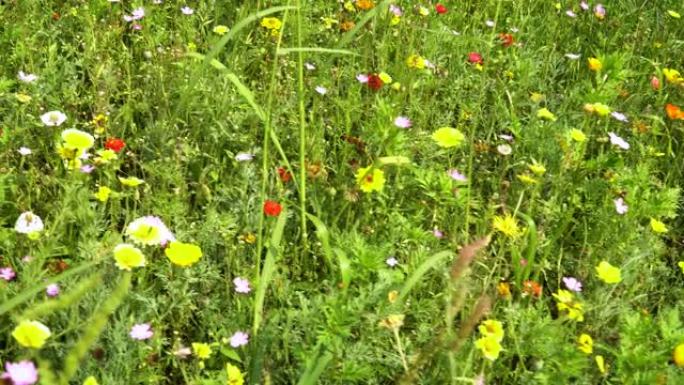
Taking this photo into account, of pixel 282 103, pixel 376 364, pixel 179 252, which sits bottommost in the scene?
pixel 376 364

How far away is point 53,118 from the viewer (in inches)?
86.6

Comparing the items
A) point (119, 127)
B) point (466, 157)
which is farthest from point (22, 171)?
point (466, 157)

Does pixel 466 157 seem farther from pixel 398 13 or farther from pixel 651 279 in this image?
pixel 398 13

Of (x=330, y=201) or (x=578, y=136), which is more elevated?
(x=578, y=136)

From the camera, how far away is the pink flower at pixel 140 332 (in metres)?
1.59

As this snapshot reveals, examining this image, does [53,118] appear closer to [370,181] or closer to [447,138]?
[370,181]

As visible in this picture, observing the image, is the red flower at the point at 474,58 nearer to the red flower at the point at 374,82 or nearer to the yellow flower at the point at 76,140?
the red flower at the point at 374,82

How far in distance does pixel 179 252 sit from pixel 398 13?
1.77 m

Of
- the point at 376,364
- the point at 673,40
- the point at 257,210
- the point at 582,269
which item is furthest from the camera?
the point at 673,40

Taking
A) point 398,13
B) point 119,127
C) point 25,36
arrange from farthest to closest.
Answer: point 398,13
point 25,36
point 119,127

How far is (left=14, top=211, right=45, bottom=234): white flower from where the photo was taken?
5.97 feet

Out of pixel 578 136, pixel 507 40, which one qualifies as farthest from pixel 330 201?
pixel 507 40

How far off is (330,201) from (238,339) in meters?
0.65

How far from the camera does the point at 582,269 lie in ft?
7.18
